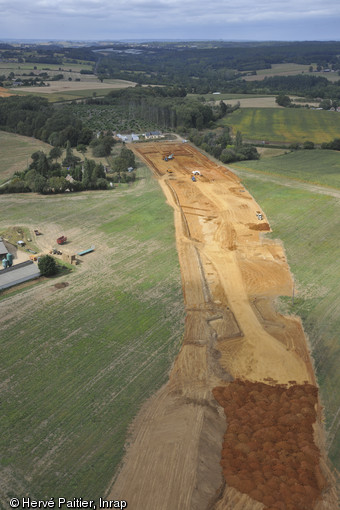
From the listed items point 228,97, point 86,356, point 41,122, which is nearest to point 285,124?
point 228,97

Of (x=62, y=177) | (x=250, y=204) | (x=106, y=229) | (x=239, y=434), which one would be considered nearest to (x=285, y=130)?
(x=250, y=204)

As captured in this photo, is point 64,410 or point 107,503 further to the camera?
point 64,410

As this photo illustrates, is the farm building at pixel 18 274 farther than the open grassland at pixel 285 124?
No

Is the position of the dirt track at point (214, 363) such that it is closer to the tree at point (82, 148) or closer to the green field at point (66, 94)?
the tree at point (82, 148)

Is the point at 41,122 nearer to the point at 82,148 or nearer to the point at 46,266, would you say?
the point at 82,148

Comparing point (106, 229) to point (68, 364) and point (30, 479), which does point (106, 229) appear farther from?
point (30, 479)

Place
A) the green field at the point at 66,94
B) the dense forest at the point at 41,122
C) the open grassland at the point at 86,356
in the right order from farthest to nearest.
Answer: the green field at the point at 66,94, the dense forest at the point at 41,122, the open grassland at the point at 86,356

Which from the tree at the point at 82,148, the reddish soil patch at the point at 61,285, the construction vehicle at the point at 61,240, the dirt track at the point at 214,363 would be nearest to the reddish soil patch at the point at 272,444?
the dirt track at the point at 214,363
